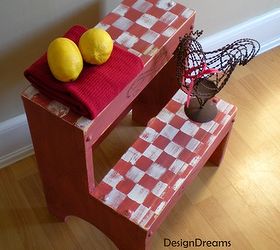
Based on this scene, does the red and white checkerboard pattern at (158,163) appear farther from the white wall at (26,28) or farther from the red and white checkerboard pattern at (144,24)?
the white wall at (26,28)

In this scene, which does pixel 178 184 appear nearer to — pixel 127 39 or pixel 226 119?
pixel 226 119

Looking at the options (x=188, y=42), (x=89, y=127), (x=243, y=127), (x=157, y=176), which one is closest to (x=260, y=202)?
(x=243, y=127)

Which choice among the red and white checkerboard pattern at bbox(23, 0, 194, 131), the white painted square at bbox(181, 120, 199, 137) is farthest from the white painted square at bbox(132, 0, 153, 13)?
the white painted square at bbox(181, 120, 199, 137)

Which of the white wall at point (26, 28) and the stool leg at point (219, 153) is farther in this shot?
the stool leg at point (219, 153)

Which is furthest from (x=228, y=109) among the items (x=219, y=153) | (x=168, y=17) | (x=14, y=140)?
(x=14, y=140)

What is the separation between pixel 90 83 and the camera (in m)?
0.98

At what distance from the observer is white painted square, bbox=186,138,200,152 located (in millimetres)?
1229

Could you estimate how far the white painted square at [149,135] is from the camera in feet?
4.05

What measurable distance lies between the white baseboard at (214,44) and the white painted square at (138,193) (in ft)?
1.59

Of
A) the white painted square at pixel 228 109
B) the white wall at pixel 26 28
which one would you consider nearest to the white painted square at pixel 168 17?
the white wall at pixel 26 28

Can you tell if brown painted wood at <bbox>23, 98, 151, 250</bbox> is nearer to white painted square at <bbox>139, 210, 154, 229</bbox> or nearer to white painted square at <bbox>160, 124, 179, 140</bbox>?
white painted square at <bbox>139, 210, 154, 229</bbox>

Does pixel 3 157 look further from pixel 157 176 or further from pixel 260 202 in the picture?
pixel 260 202

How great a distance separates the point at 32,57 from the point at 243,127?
31.5 inches

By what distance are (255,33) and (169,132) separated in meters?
0.79
